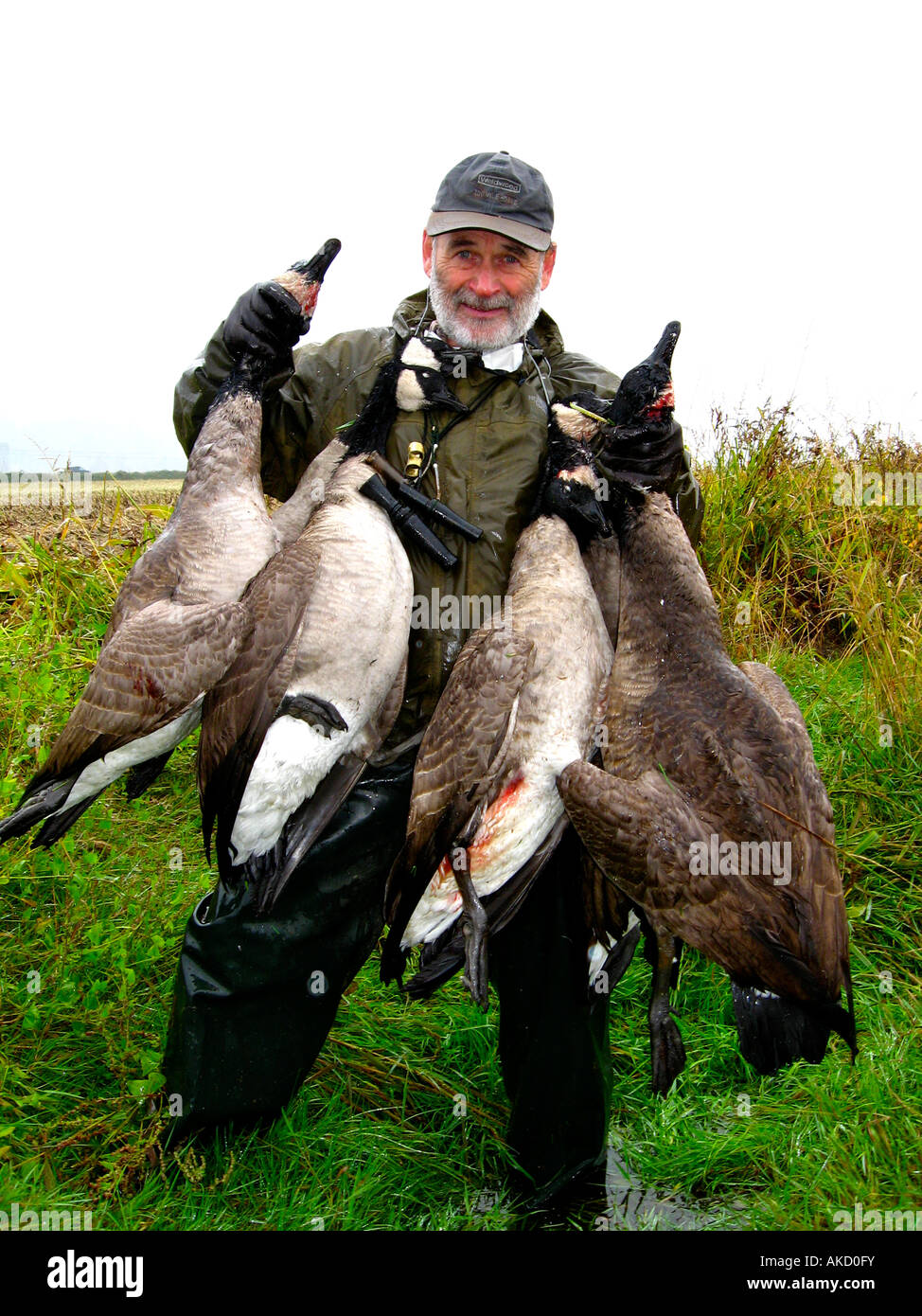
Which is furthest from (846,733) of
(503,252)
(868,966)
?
(503,252)

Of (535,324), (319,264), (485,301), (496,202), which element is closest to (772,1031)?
(485,301)

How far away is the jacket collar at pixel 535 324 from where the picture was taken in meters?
4.21

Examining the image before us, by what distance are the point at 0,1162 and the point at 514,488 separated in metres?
3.12

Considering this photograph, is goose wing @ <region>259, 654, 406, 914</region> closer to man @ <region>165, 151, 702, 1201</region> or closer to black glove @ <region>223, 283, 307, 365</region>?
man @ <region>165, 151, 702, 1201</region>

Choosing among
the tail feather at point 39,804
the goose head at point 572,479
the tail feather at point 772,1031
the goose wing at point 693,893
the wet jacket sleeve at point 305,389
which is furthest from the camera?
the wet jacket sleeve at point 305,389

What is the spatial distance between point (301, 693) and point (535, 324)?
2.10m

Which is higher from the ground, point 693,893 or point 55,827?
point 55,827

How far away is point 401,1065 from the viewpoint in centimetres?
408

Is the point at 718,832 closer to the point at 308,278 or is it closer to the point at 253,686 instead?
the point at 253,686

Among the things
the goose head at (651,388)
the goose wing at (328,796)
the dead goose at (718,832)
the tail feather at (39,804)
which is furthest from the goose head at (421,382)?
the tail feather at (39,804)

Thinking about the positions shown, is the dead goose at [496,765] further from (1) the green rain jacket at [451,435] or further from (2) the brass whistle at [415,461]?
(2) the brass whistle at [415,461]

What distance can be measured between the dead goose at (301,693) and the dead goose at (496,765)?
0.34m
